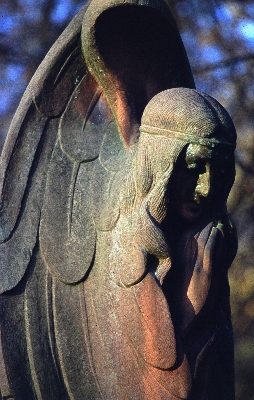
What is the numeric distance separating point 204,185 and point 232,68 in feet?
8.86

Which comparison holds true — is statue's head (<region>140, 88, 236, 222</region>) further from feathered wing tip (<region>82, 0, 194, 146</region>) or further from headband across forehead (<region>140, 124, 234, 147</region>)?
feathered wing tip (<region>82, 0, 194, 146</region>)

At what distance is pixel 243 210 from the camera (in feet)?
14.6

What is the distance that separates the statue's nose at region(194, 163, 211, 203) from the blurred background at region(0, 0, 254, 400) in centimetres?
241

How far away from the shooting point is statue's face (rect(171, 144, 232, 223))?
6.36 ft

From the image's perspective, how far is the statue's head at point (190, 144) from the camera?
6.33 feet

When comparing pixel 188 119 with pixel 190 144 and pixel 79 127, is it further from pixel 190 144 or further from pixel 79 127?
pixel 79 127

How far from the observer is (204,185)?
6.42 ft

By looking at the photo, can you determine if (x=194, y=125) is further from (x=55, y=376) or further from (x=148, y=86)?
(x=55, y=376)

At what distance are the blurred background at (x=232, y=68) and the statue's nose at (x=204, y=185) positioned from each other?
2.41 metres

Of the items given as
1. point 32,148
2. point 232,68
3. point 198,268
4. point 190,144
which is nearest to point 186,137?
point 190,144

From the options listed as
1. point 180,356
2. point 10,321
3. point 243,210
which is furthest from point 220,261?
point 243,210

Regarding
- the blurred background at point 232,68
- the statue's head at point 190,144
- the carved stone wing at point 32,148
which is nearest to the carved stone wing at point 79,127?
the carved stone wing at point 32,148

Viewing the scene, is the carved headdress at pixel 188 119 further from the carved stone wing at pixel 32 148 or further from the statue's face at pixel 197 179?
the carved stone wing at pixel 32 148

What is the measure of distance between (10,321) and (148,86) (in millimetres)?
674
